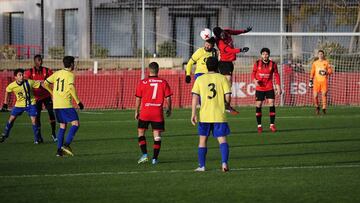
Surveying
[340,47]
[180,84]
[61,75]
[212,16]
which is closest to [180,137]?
[61,75]

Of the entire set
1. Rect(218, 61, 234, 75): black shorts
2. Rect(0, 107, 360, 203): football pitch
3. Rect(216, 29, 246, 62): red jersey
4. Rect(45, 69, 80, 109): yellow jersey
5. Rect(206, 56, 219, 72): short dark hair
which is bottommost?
Rect(0, 107, 360, 203): football pitch

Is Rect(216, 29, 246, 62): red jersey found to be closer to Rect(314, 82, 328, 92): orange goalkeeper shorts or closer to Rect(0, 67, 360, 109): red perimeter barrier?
Rect(314, 82, 328, 92): orange goalkeeper shorts

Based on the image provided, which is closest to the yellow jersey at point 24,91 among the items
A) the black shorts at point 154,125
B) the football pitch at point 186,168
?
the football pitch at point 186,168

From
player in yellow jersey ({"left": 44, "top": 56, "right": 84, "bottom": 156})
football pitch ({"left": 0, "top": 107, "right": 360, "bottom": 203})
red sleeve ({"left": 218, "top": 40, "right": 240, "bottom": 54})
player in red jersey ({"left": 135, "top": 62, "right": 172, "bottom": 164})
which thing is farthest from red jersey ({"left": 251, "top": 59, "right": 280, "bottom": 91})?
player in red jersey ({"left": 135, "top": 62, "right": 172, "bottom": 164})

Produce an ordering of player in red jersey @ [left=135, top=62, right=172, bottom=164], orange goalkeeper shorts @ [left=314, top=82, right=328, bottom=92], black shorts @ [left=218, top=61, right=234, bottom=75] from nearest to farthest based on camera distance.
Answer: player in red jersey @ [left=135, top=62, right=172, bottom=164] → black shorts @ [left=218, top=61, right=234, bottom=75] → orange goalkeeper shorts @ [left=314, top=82, right=328, bottom=92]

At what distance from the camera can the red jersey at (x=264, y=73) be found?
23.5m

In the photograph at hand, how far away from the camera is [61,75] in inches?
713

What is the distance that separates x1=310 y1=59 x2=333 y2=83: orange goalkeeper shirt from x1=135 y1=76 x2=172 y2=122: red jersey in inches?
581

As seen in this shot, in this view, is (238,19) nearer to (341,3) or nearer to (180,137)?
(341,3)

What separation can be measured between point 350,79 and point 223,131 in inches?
863

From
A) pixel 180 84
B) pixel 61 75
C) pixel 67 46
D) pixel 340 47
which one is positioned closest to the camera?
pixel 61 75

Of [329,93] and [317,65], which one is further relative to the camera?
[329,93]

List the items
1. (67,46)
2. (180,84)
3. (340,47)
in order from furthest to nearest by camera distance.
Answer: (67,46), (340,47), (180,84)

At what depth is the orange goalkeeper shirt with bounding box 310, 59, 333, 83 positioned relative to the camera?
3036 cm
